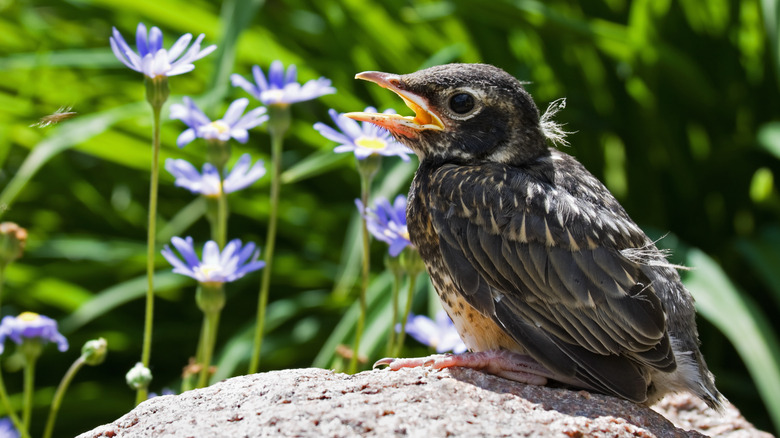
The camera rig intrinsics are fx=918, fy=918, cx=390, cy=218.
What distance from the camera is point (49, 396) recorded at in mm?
4168

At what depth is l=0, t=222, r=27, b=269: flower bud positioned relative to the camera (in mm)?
2195

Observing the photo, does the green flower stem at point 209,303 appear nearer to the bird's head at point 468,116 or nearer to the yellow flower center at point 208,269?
the yellow flower center at point 208,269

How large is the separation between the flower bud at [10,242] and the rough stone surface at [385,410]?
54 cm

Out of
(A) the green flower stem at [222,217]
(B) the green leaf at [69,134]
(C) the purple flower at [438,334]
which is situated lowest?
(C) the purple flower at [438,334]

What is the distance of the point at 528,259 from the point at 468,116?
0.46m

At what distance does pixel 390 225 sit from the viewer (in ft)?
8.05

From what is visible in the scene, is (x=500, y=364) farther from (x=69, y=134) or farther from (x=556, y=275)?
(x=69, y=134)

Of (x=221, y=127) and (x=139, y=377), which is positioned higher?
(x=221, y=127)

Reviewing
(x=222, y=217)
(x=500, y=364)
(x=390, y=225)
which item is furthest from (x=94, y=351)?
(x=500, y=364)

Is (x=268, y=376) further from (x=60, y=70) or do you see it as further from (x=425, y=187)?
(x=60, y=70)

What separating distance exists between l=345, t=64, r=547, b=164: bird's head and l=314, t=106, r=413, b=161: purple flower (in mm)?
60

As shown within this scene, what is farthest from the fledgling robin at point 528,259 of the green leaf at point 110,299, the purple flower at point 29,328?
the green leaf at point 110,299

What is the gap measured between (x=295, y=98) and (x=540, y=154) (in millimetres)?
682

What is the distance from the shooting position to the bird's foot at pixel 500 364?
2109 millimetres
